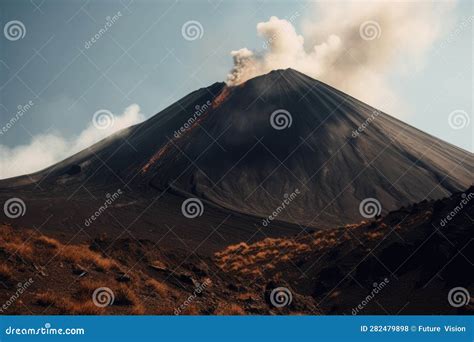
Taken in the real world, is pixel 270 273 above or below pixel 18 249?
above

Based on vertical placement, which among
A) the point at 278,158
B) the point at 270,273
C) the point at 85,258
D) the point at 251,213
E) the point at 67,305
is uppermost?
the point at 278,158

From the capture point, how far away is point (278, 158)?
279 feet

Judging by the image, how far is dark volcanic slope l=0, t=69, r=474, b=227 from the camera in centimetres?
7375

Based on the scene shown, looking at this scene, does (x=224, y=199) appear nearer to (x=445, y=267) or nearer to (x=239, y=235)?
(x=239, y=235)

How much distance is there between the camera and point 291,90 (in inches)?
4277

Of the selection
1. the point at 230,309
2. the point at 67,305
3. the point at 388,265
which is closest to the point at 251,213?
the point at 388,265

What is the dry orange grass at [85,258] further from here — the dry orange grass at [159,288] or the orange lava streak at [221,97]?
the orange lava streak at [221,97]

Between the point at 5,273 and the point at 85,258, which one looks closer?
the point at 5,273

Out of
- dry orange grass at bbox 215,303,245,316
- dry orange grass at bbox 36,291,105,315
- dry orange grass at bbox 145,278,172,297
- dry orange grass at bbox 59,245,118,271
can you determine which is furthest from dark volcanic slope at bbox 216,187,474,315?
dry orange grass at bbox 36,291,105,315

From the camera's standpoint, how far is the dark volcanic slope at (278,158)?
73.8m

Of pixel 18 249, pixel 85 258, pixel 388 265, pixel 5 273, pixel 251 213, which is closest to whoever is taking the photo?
pixel 5 273

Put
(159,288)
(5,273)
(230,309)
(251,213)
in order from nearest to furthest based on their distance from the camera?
(5,273)
(230,309)
(159,288)
(251,213)

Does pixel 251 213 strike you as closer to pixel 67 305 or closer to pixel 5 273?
pixel 5 273

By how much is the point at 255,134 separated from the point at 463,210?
66072mm
